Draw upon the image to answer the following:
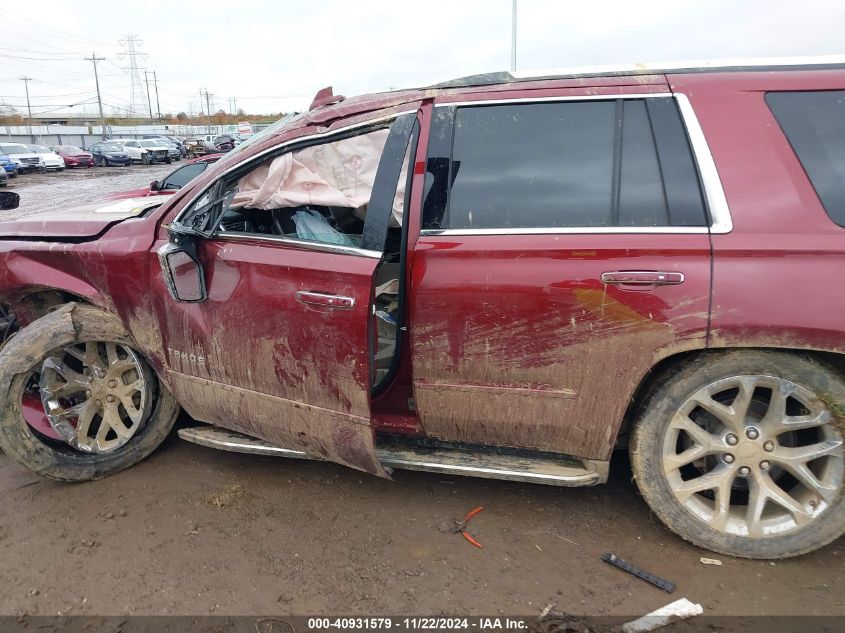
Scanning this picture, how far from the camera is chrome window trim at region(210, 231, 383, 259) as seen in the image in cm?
245

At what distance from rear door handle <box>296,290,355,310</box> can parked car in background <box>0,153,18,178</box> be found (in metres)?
28.4

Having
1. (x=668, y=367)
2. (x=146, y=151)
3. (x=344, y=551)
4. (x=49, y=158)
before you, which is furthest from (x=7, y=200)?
(x=146, y=151)

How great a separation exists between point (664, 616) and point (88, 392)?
299cm

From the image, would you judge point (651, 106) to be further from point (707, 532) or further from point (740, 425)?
point (707, 532)

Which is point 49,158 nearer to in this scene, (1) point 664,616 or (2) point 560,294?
(2) point 560,294

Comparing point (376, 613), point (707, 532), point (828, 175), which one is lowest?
point (376, 613)

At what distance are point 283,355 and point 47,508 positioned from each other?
152 cm

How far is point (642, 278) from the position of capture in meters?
2.20

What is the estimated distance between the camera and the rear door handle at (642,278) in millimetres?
2172

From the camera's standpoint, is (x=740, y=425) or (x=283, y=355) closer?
(x=740, y=425)

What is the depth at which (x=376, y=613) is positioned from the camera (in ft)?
7.26

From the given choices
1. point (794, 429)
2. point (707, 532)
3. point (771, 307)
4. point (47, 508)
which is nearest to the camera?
point (771, 307)

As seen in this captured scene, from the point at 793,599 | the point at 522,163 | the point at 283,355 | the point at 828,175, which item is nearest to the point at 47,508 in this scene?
the point at 283,355

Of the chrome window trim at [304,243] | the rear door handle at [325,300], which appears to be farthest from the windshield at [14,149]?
the rear door handle at [325,300]
